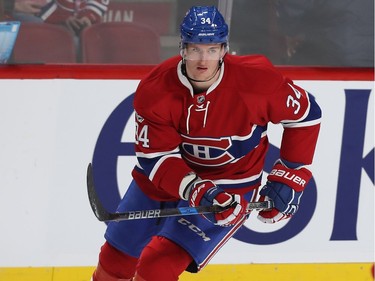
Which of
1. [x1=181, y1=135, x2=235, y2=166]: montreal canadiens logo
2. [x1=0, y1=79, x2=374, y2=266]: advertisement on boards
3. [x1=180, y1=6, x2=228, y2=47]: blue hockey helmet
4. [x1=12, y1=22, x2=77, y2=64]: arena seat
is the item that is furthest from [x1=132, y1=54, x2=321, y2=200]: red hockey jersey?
[x1=12, y1=22, x2=77, y2=64]: arena seat

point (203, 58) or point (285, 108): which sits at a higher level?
point (203, 58)

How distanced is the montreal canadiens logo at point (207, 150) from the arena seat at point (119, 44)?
2.39 ft

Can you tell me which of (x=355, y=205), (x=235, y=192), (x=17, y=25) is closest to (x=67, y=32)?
(x=17, y=25)

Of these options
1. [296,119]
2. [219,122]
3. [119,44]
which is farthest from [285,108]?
[119,44]

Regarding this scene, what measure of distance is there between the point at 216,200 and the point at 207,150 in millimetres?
220

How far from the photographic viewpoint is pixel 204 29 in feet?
11.8

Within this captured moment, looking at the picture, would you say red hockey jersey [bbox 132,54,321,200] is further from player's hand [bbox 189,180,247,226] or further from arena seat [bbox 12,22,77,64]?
arena seat [bbox 12,22,77,64]

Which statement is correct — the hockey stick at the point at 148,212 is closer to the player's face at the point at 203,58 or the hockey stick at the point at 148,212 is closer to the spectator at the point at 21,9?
the player's face at the point at 203,58

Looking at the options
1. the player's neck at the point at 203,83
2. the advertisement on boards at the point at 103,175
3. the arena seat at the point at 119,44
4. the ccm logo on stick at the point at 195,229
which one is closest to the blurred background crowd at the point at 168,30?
the arena seat at the point at 119,44

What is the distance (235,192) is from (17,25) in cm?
111

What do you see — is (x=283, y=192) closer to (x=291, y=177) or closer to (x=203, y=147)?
(x=291, y=177)

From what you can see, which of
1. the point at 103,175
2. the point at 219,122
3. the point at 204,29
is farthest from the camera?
the point at 103,175

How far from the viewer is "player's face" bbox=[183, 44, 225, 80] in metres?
3.61

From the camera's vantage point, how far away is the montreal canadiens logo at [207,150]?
3.79m
